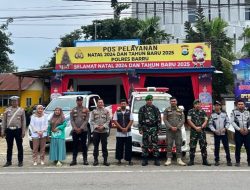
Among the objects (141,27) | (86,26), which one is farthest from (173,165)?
(86,26)

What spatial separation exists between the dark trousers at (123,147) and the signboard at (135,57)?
11.7 metres

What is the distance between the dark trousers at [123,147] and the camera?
12250 millimetres

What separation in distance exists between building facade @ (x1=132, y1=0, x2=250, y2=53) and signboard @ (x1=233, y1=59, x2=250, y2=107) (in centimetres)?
4188

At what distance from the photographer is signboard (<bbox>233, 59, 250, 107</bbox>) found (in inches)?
754

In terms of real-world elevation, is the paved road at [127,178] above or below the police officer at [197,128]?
below

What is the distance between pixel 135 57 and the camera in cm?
2411

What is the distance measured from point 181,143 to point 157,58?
12029 millimetres

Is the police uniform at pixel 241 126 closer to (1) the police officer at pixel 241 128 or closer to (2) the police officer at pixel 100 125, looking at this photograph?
(1) the police officer at pixel 241 128

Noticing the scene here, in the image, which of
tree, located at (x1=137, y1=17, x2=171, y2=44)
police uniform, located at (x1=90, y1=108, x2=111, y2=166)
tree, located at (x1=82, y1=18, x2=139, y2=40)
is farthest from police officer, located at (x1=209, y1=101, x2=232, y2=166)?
tree, located at (x1=82, y1=18, x2=139, y2=40)

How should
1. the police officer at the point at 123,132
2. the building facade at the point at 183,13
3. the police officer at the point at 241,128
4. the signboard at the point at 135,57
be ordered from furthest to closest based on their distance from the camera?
the building facade at the point at 183,13 < the signboard at the point at 135,57 < the police officer at the point at 123,132 < the police officer at the point at 241,128

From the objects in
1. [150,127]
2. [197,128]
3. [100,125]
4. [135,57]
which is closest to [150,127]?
[150,127]

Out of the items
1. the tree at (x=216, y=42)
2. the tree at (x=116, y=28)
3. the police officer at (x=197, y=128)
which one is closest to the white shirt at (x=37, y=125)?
the police officer at (x=197, y=128)

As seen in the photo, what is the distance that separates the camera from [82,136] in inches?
495

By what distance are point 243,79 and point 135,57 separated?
668 centimetres
